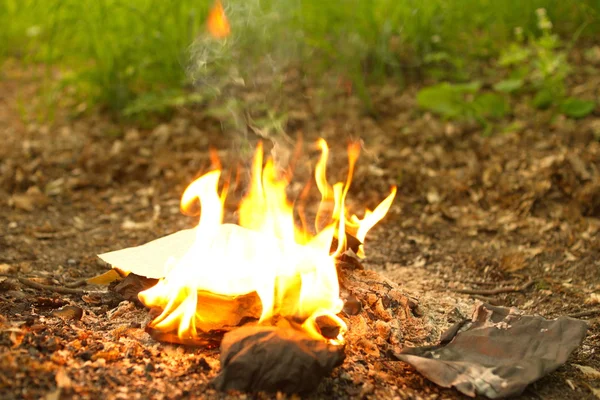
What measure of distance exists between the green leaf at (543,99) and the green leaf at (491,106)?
0.21 m

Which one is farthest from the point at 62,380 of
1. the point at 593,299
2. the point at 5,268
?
the point at 593,299

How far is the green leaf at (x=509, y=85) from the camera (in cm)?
500

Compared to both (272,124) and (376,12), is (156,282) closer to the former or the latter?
(272,124)

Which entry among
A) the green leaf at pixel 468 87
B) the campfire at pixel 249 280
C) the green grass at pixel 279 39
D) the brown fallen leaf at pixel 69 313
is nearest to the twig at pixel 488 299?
the campfire at pixel 249 280

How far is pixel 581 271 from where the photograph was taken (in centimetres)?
346

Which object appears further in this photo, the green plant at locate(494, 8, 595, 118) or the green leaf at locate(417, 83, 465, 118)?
the green leaf at locate(417, 83, 465, 118)

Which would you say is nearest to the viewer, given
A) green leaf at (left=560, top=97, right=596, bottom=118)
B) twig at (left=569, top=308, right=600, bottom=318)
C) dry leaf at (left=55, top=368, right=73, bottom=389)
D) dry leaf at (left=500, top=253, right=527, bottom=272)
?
dry leaf at (left=55, top=368, right=73, bottom=389)

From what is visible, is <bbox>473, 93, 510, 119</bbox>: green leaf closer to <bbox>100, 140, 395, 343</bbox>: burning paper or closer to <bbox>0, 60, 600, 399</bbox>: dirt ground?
<bbox>0, 60, 600, 399</bbox>: dirt ground

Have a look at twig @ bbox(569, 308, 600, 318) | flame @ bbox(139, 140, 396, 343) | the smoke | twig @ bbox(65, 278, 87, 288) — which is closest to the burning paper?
flame @ bbox(139, 140, 396, 343)

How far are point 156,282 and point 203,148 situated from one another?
252 centimetres

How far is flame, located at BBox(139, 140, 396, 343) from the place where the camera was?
2314 mm

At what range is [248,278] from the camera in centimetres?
247

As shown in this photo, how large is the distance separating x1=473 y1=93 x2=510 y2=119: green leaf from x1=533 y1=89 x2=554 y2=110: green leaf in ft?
0.70

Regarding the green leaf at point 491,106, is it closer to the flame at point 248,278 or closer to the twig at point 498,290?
the twig at point 498,290
